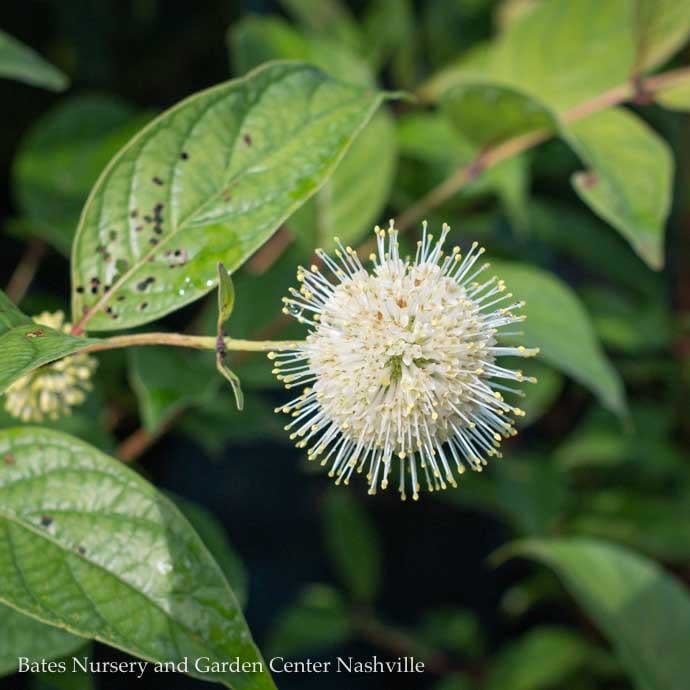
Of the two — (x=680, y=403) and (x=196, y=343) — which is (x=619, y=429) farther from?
(x=196, y=343)

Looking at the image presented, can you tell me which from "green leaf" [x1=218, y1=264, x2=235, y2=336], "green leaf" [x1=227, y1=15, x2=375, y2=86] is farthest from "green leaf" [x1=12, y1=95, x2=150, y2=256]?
"green leaf" [x1=218, y1=264, x2=235, y2=336]

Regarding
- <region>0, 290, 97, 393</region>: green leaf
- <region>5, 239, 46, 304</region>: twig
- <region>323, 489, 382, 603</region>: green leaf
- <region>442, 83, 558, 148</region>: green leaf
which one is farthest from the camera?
<region>323, 489, 382, 603</region>: green leaf

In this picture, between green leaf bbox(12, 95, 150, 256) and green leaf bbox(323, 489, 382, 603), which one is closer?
green leaf bbox(12, 95, 150, 256)

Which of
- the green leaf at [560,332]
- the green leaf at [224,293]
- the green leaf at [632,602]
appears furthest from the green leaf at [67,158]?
the green leaf at [632,602]

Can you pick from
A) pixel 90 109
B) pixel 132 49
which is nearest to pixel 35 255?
pixel 90 109

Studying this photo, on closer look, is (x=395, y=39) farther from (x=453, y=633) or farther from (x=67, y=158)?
(x=453, y=633)

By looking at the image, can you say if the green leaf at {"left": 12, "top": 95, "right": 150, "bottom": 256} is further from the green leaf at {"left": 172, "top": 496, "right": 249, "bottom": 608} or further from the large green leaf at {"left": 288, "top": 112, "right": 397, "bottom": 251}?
the green leaf at {"left": 172, "top": 496, "right": 249, "bottom": 608}

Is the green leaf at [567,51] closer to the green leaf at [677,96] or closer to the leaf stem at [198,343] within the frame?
the green leaf at [677,96]
